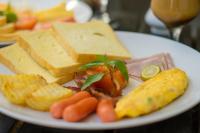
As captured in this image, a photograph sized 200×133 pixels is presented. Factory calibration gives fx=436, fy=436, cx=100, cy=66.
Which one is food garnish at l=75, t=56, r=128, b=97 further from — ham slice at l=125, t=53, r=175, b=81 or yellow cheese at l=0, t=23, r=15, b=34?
yellow cheese at l=0, t=23, r=15, b=34

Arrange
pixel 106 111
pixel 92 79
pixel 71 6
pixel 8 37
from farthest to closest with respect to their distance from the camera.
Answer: pixel 71 6 → pixel 8 37 → pixel 92 79 → pixel 106 111

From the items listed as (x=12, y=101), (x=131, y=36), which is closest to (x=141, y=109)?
(x=12, y=101)

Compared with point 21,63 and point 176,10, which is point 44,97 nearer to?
point 21,63

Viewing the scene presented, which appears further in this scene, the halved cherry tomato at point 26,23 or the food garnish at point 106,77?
the halved cherry tomato at point 26,23

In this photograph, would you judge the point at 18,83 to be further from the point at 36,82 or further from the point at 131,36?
the point at 131,36

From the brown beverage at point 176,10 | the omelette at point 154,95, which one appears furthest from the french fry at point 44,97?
the brown beverage at point 176,10

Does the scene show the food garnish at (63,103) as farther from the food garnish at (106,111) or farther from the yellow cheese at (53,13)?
the yellow cheese at (53,13)

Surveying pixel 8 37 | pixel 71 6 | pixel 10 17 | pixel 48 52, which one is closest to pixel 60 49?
pixel 48 52
